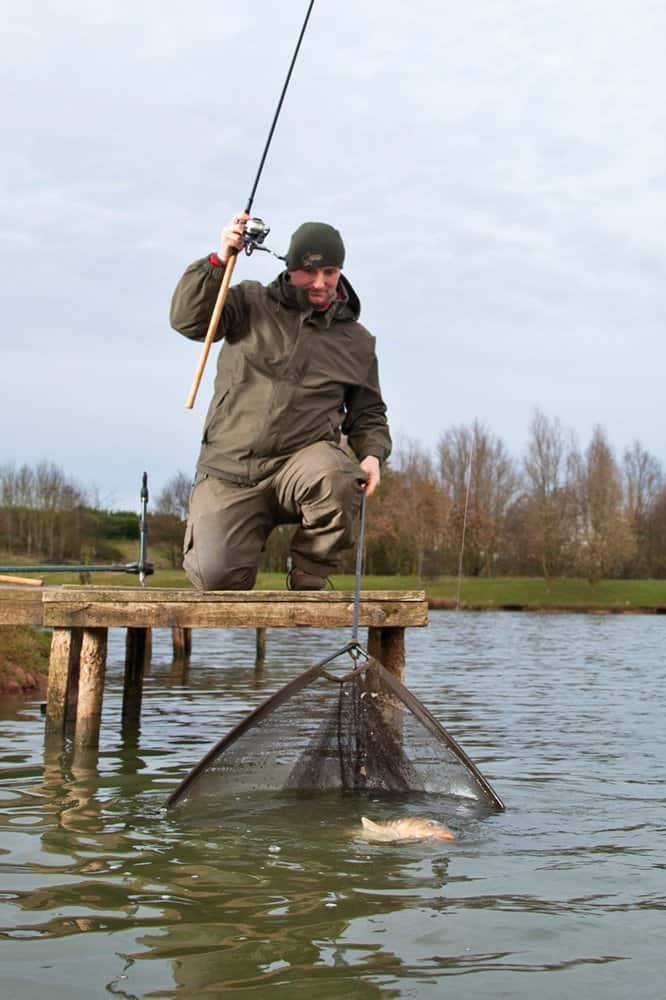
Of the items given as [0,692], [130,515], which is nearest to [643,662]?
[0,692]

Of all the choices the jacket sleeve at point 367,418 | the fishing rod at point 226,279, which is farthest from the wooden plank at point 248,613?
the fishing rod at point 226,279

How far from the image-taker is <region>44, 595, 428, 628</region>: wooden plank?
7.02 meters

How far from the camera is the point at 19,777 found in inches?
285

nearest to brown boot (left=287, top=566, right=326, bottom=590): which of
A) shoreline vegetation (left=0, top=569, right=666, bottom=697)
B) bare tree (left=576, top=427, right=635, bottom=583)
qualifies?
shoreline vegetation (left=0, top=569, right=666, bottom=697)

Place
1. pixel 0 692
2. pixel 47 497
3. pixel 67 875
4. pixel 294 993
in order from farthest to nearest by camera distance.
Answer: pixel 47 497
pixel 0 692
pixel 67 875
pixel 294 993

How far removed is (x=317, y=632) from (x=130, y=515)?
114 feet

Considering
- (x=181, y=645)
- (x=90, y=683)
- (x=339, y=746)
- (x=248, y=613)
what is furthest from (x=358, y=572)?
(x=181, y=645)

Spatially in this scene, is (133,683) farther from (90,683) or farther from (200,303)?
(200,303)

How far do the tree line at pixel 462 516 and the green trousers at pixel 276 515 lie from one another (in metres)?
49.0

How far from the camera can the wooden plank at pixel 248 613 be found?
Result: 7.02 meters

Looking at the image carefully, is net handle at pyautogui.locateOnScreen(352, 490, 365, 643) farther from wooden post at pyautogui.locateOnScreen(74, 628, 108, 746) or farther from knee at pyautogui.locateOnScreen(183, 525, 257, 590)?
wooden post at pyautogui.locateOnScreen(74, 628, 108, 746)

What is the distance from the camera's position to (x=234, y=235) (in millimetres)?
6109

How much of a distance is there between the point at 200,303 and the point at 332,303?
0.82m

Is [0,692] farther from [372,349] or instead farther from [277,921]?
[277,921]
